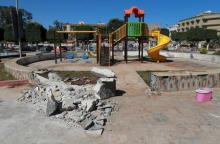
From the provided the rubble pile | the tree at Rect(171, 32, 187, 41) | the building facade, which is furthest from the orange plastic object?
the building facade

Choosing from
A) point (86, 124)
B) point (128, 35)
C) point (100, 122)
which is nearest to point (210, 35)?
point (128, 35)

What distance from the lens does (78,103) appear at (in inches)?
402

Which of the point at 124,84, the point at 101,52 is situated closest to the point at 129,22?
the point at 101,52

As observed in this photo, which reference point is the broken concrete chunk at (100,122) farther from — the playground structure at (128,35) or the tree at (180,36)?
the tree at (180,36)

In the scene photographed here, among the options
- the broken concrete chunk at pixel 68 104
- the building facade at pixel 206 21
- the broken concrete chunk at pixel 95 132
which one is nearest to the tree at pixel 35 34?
the broken concrete chunk at pixel 68 104

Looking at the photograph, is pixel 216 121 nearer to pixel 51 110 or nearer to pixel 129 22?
pixel 51 110

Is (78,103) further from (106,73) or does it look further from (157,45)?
(157,45)

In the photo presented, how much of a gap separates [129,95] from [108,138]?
16.8 feet

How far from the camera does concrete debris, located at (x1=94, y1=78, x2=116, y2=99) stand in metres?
11.6

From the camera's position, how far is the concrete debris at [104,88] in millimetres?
Result: 11570

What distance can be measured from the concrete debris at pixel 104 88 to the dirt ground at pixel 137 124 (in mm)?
402

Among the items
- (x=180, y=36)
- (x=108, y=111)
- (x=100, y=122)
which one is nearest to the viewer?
(x=100, y=122)

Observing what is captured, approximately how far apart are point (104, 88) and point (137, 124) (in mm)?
3220

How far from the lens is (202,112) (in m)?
10.0
